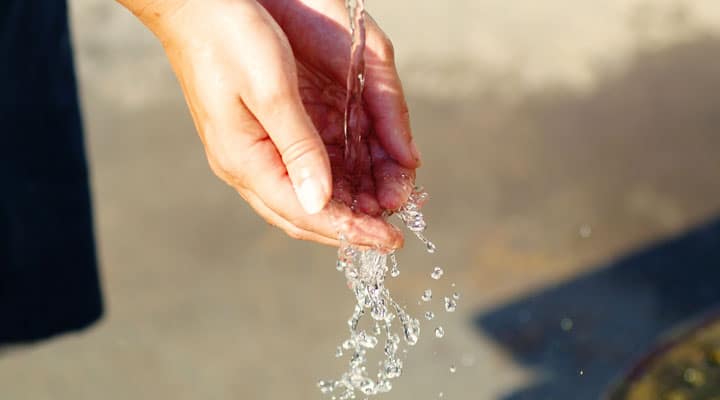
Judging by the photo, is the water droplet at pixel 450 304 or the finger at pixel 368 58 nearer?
the finger at pixel 368 58

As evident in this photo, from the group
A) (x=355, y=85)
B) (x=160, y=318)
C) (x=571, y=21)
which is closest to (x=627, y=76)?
(x=571, y=21)

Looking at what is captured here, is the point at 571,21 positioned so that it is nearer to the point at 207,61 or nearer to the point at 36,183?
the point at 36,183

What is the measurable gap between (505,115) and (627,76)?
1.33ft

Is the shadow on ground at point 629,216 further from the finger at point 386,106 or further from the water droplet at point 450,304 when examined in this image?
the finger at point 386,106

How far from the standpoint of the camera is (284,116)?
1.12 meters

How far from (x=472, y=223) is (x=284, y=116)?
1.32 metres

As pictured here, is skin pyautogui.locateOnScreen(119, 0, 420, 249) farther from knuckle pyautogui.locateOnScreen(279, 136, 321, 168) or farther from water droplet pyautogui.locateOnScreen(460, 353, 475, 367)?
water droplet pyautogui.locateOnScreen(460, 353, 475, 367)

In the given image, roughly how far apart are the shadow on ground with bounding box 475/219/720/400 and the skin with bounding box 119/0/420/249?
2.94ft

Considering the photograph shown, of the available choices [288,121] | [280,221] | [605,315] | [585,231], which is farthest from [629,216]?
[288,121]

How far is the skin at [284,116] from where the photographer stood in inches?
44.2

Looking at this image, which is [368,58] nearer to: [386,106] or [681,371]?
[386,106]

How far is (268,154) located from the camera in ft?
3.84

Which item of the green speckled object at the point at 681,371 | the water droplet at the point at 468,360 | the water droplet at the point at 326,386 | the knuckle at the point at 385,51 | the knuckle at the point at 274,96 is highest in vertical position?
the knuckle at the point at 274,96

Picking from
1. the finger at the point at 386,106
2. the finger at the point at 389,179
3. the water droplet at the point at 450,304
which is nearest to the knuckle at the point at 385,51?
the finger at the point at 386,106
